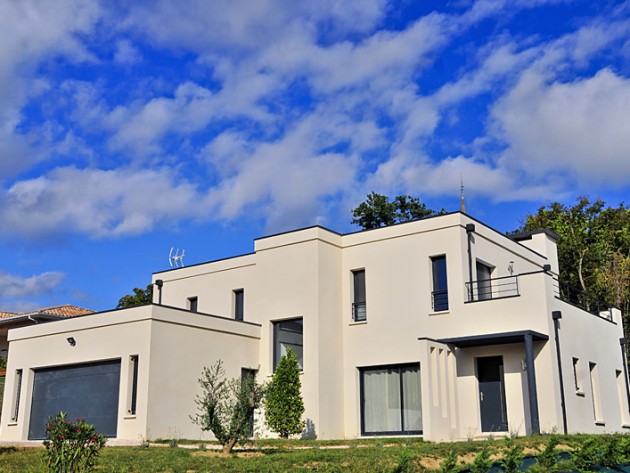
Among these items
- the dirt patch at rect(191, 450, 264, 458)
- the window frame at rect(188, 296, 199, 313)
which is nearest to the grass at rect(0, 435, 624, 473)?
the dirt patch at rect(191, 450, 264, 458)

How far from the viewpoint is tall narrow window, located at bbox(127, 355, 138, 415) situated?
65.7 feet

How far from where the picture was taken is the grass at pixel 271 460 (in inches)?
459

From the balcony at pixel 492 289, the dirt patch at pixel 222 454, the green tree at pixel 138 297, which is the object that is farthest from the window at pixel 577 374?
the green tree at pixel 138 297

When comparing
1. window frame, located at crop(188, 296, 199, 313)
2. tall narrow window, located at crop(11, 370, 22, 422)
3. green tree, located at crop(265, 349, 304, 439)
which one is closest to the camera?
green tree, located at crop(265, 349, 304, 439)

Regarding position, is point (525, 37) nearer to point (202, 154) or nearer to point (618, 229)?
point (202, 154)

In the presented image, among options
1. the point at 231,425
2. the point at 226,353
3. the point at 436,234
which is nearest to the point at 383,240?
the point at 436,234

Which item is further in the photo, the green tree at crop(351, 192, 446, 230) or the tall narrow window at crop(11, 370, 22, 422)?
the green tree at crop(351, 192, 446, 230)

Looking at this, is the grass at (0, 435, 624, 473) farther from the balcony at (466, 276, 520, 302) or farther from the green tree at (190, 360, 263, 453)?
the balcony at (466, 276, 520, 302)

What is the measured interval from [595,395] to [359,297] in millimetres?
7783

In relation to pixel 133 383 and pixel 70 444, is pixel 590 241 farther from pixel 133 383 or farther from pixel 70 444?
pixel 70 444

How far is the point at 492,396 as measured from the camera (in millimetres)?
20250

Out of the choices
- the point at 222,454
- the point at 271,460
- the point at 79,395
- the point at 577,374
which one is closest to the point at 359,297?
the point at 577,374

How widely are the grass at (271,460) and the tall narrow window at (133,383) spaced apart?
4520mm

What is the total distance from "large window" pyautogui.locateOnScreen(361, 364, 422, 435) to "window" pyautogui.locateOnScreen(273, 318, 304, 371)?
211cm
